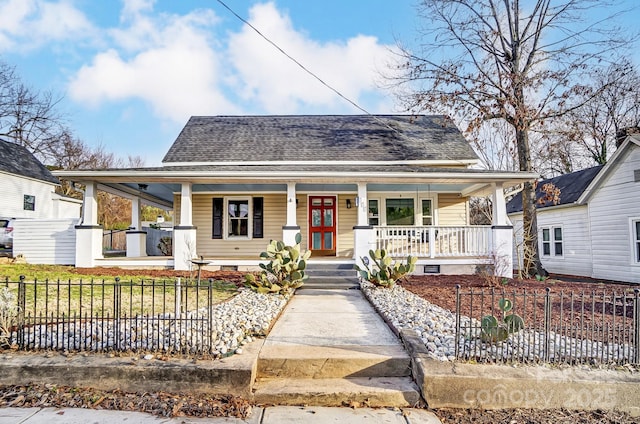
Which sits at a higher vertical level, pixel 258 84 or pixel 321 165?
pixel 258 84

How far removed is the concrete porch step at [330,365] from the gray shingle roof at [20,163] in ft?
77.9

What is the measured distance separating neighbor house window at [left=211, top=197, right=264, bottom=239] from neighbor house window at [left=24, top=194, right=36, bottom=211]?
16575 millimetres

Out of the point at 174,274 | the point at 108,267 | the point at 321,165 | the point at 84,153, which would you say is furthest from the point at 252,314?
A: the point at 84,153

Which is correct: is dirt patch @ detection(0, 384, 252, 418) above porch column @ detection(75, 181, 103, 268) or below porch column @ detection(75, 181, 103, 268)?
below

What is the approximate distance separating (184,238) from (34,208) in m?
A: 18.3

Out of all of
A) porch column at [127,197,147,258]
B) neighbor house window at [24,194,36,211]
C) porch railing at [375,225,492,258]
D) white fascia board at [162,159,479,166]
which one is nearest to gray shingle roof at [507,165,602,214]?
white fascia board at [162,159,479,166]

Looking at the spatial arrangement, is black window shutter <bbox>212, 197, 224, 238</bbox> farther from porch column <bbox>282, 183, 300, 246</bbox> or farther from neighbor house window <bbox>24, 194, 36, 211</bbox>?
neighbor house window <bbox>24, 194, 36, 211</bbox>

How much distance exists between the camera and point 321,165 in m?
13.0

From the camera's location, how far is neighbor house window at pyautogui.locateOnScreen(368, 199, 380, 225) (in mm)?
13055

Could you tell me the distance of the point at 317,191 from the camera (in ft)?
41.2

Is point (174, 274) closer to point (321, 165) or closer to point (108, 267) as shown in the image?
point (108, 267)

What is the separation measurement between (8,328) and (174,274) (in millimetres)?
5627

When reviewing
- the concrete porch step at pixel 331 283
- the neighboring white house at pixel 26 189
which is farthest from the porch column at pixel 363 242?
the neighboring white house at pixel 26 189

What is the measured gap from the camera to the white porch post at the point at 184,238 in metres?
10.4
